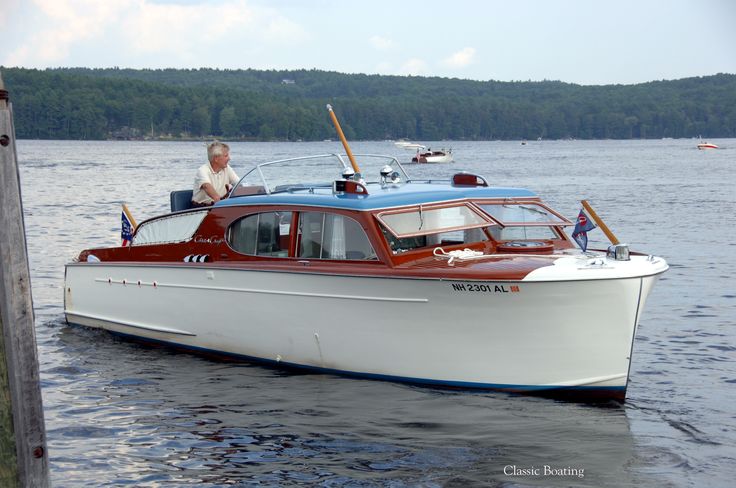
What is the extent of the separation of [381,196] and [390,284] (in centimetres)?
119

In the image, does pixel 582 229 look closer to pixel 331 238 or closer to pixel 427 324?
pixel 427 324

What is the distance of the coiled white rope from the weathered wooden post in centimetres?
504

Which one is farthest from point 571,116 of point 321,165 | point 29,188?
point 321,165

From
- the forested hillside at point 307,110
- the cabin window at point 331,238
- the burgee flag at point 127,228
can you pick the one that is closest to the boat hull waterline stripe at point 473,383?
the cabin window at point 331,238

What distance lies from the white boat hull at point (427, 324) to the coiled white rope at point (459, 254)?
0.67m

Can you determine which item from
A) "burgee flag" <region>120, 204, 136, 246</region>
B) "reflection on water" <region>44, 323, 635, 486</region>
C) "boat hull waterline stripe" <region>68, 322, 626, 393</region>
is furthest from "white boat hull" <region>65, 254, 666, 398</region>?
"burgee flag" <region>120, 204, 136, 246</region>

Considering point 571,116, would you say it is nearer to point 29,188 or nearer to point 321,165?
point 29,188

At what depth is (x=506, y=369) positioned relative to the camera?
395 inches

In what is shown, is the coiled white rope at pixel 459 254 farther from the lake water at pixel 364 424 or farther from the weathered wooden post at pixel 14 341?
Answer: the weathered wooden post at pixel 14 341

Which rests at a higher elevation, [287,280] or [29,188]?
[287,280]

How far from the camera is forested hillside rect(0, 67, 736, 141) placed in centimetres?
15750

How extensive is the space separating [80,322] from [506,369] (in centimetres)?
691

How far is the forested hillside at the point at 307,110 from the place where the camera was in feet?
517

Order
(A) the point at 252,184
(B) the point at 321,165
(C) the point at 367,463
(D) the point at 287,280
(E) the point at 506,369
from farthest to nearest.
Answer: (B) the point at 321,165
(A) the point at 252,184
(D) the point at 287,280
(E) the point at 506,369
(C) the point at 367,463
